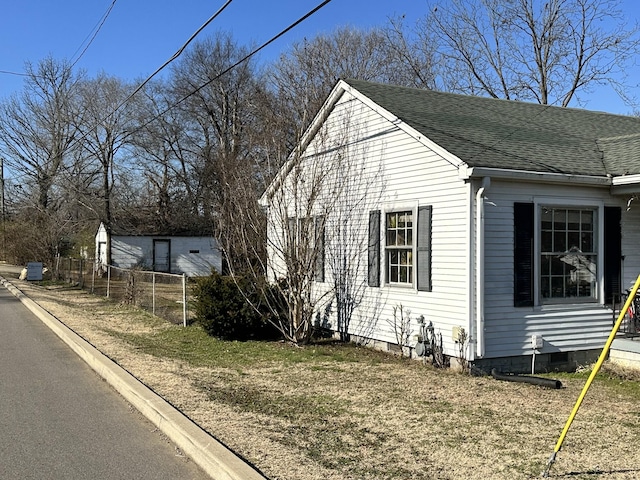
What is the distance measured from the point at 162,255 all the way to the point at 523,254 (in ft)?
99.2

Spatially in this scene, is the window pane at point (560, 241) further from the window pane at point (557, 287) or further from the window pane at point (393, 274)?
the window pane at point (393, 274)

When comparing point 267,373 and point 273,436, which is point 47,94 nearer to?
point 267,373

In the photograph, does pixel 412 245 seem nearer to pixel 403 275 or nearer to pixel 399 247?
pixel 399 247

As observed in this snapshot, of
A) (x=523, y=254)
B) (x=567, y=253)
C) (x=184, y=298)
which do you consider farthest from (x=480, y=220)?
(x=184, y=298)

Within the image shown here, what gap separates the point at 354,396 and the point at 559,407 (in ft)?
8.07

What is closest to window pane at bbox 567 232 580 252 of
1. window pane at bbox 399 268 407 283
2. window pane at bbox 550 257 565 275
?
window pane at bbox 550 257 565 275

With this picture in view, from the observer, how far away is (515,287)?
1005cm

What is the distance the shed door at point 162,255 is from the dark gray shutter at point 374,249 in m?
27.3

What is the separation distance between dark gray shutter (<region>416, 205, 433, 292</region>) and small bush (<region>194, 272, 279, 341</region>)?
11.6 feet

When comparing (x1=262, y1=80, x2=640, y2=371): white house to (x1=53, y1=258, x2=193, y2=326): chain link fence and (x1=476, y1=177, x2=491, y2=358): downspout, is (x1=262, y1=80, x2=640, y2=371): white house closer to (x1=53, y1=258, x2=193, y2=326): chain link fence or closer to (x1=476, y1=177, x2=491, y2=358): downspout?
(x1=476, y1=177, x2=491, y2=358): downspout

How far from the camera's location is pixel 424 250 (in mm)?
10703

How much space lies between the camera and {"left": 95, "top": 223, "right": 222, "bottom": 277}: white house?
120 feet

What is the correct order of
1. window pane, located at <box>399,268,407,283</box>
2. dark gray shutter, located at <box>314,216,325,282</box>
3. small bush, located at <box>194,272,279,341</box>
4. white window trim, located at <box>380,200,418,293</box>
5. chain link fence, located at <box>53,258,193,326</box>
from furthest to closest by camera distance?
chain link fence, located at <box>53,258,193,326</box>
small bush, located at <box>194,272,279,341</box>
dark gray shutter, located at <box>314,216,325,282</box>
window pane, located at <box>399,268,407,283</box>
white window trim, located at <box>380,200,418,293</box>

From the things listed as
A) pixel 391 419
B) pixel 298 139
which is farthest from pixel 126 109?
pixel 391 419
